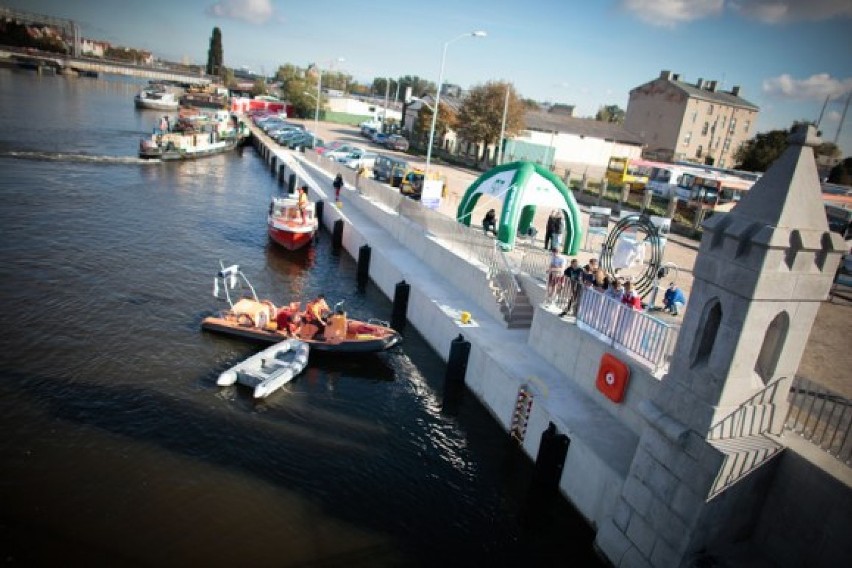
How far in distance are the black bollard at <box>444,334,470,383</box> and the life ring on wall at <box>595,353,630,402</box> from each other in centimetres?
469

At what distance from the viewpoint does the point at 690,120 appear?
77.4m

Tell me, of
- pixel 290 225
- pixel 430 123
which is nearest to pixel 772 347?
pixel 290 225

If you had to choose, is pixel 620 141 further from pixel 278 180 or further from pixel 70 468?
pixel 70 468

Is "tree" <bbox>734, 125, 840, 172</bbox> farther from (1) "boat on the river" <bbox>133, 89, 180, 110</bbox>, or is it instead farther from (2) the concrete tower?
(1) "boat on the river" <bbox>133, 89, 180, 110</bbox>

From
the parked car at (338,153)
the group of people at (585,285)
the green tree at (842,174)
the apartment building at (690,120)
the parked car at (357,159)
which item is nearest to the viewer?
the group of people at (585,285)

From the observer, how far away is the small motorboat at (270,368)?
51.9 feet

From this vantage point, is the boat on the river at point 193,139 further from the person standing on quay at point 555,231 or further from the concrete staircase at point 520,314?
the concrete staircase at point 520,314

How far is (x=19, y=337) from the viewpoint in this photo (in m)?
17.0

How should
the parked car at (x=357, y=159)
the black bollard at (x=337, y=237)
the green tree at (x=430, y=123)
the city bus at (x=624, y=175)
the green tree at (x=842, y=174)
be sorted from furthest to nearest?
the green tree at (x=430, y=123) < the green tree at (x=842, y=174) < the city bus at (x=624, y=175) < the parked car at (x=357, y=159) < the black bollard at (x=337, y=237)

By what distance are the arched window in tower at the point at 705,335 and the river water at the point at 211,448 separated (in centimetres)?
493

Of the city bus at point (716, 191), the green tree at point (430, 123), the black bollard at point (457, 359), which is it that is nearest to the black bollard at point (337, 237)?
the black bollard at point (457, 359)

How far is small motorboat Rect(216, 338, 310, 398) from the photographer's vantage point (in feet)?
51.9

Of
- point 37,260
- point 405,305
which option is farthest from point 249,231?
point 405,305

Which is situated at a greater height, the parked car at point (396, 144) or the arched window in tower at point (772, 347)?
the parked car at point (396, 144)
